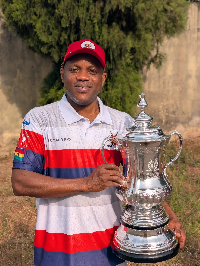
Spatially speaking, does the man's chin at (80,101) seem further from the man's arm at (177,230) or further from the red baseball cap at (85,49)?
the man's arm at (177,230)

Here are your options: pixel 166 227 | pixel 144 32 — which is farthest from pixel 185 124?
pixel 166 227

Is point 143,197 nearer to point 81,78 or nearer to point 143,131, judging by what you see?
point 143,131

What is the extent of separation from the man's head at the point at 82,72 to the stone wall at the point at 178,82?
225 inches

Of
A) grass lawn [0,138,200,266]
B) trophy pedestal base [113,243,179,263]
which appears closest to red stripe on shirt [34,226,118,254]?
trophy pedestal base [113,243,179,263]

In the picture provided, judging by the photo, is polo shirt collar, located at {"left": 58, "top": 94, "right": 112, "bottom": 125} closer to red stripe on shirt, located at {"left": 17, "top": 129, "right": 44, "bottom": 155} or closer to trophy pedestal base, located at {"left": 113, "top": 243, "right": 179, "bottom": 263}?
red stripe on shirt, located at {"left": 17, "top": 129, "right": 44, "bottom": 155}

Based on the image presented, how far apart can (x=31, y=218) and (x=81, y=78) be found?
9.95 feet

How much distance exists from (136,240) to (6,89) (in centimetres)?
580

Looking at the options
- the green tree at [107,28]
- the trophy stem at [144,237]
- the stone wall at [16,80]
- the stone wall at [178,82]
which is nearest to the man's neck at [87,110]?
the trophy stem at [144,237]

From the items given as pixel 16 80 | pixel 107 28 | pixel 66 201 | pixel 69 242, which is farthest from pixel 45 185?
pixel 16 80

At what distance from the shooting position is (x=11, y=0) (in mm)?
5707

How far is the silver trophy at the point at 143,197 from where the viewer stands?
4.86 feet

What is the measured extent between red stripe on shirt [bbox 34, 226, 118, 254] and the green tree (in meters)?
4.41

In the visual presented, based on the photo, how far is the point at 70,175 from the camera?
1572mm

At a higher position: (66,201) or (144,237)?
(66,201)
